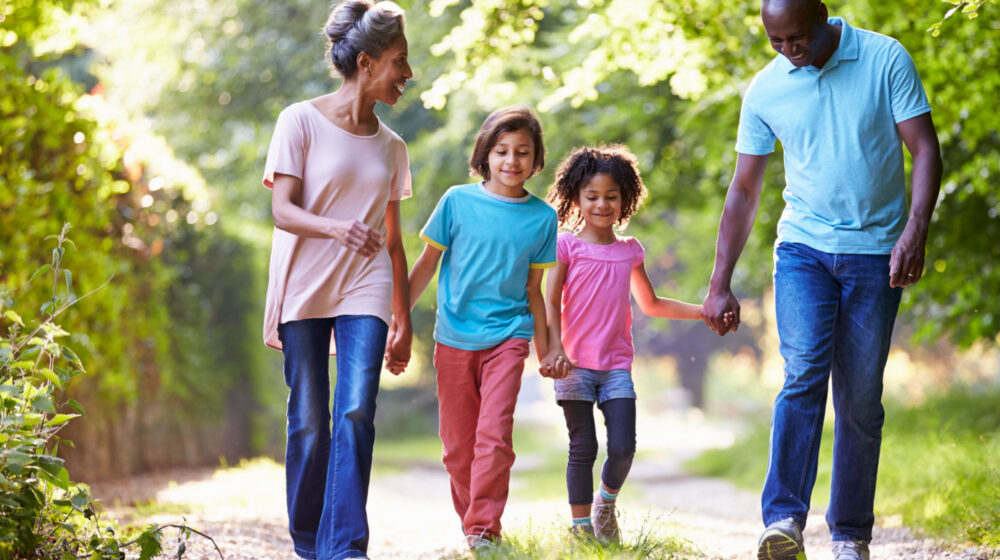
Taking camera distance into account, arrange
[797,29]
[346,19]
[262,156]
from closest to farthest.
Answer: [797,29] → [346,19] → [262,156]

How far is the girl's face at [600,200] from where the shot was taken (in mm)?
4434

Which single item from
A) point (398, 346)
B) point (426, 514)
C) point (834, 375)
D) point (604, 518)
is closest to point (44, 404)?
point (398, 346)

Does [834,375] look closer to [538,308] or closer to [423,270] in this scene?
[538,308]

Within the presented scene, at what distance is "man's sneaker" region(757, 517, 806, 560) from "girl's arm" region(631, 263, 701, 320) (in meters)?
1.18

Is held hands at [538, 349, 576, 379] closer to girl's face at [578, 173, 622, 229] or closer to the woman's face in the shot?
girl's face at [578, 173, 622, 229]

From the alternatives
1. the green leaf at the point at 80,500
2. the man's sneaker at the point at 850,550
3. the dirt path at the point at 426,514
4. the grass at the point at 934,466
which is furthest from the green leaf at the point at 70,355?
the grass at the point at 934,466

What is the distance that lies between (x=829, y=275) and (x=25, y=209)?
4.63 metres

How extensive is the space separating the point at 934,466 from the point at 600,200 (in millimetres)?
3421

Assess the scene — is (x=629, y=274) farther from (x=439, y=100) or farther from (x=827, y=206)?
(x=439, y=100)

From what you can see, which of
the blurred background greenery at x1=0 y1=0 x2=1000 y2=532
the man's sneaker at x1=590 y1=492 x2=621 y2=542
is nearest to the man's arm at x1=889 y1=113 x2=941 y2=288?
the man's sneaker at x1=590 y1=492 x2=621 y2=542

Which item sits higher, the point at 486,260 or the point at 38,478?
the point at 486,260

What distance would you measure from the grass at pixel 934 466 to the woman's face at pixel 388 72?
9.12 feet

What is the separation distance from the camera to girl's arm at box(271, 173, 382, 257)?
346 cm

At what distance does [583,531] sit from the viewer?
4184mm
